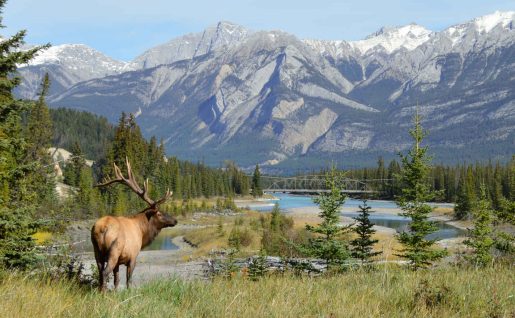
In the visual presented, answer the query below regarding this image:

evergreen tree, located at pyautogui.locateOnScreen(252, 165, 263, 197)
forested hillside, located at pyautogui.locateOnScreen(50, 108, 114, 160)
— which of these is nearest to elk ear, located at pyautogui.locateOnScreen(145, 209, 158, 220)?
evergreen tree, located at pyautogui.locateOnScreen(252, 165, 263, 197)

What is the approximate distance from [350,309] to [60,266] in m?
6.93

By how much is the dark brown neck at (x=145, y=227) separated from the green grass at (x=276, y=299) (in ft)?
9.99

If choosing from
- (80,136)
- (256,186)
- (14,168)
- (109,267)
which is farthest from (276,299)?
(80,136)

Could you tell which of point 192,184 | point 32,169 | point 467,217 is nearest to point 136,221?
point 32,169

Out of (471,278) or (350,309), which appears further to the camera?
(471,278)

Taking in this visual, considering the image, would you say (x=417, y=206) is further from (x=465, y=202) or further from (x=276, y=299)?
(x=465, y=202)

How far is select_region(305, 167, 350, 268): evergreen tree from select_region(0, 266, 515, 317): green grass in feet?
36.3

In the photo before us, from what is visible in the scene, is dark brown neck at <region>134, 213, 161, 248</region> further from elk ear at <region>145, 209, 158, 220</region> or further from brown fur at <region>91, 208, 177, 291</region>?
brown fur at <region>91, 208, 177, 291</region>

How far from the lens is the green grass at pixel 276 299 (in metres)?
5.20

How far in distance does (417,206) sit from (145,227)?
17.3 meters

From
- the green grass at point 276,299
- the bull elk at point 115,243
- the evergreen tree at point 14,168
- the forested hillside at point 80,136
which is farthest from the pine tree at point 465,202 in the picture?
the forested hillside at point 80,136

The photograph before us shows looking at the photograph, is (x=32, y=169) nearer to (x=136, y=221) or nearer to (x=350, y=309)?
(x=136, y=221)

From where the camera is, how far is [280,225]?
5569cm

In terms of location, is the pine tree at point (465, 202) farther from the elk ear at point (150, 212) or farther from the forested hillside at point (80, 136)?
the forested hillside at point (80, 136)
